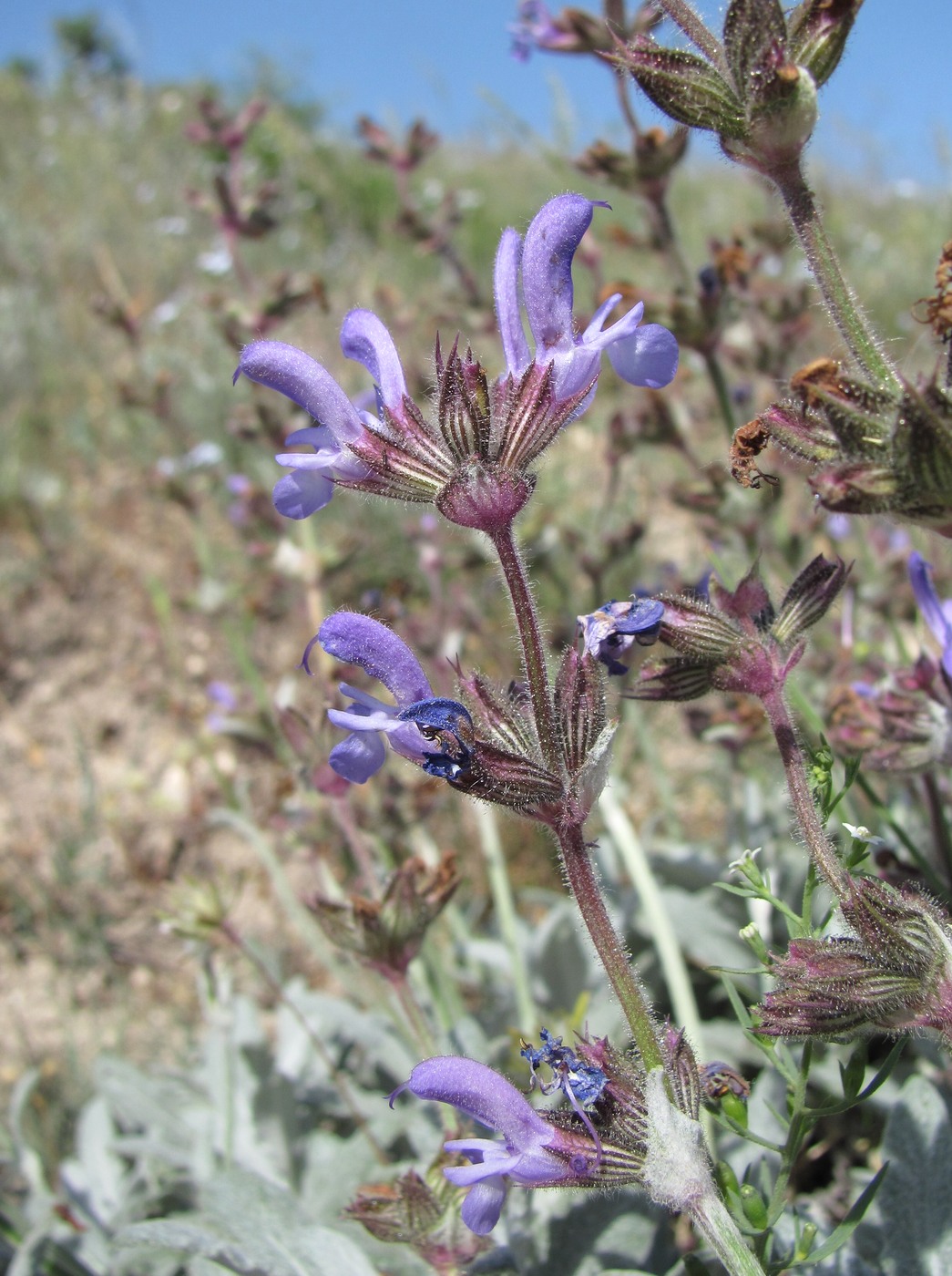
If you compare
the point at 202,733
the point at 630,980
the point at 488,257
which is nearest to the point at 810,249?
the point at 630,980

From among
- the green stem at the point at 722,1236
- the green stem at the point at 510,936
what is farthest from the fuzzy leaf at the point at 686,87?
the green stem at the point at 510,936

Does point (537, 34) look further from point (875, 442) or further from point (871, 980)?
point (871, 980)

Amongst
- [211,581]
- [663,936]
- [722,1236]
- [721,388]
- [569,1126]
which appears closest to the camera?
[722,1236]

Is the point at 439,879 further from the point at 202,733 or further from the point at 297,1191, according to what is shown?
the point at 202,733

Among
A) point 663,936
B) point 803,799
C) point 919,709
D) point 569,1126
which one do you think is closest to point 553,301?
point 803,799

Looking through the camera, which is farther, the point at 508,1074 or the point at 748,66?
the point at 508,1074

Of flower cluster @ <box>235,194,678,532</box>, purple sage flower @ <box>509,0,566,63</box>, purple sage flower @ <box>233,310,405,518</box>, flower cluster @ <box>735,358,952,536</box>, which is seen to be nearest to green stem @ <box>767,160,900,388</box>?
flower cluster @ <box>735,358,952,536</box>

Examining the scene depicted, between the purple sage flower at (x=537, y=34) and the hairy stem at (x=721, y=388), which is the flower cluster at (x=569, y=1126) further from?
the purple sage flower at (x=537, y=34)
